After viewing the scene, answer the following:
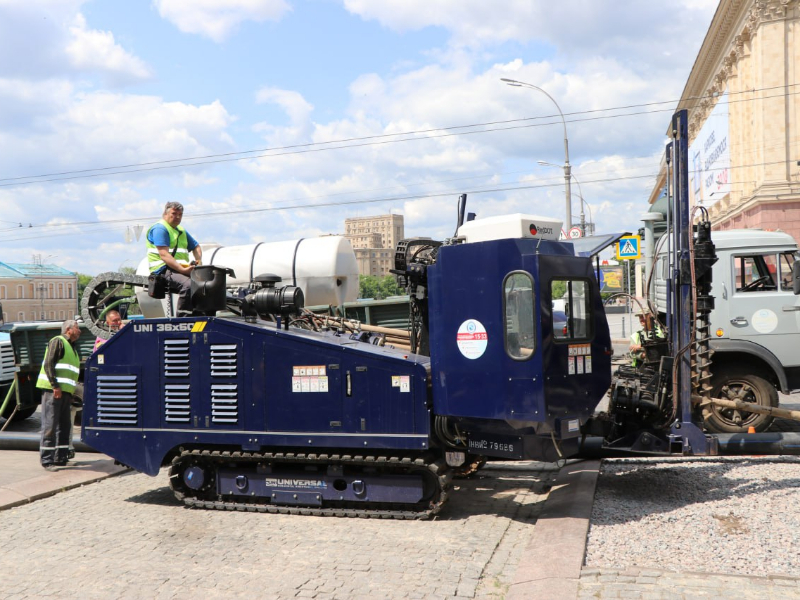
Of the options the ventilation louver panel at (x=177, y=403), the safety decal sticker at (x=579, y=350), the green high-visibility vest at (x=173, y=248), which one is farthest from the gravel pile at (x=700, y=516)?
the green high-visibility vest at (x=173, y=248)

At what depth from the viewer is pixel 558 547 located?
5.69 m

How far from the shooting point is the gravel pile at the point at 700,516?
5.44 meters

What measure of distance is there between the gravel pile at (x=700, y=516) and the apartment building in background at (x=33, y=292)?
285 feet

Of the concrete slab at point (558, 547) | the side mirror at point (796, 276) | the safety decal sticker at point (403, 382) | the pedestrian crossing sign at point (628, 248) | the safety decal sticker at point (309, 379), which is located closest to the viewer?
the concrete slab at point (558, 547)

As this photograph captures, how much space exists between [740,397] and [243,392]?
644cm

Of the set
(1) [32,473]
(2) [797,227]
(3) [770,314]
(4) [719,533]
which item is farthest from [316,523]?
(2) [797,227]

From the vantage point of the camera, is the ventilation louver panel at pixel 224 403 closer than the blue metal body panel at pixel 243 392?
No

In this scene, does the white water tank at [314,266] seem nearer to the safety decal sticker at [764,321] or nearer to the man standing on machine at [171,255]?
the man standing on machine at [171,255]

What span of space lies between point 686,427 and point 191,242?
558 cm

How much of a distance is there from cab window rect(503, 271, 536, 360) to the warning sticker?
0.71 ft

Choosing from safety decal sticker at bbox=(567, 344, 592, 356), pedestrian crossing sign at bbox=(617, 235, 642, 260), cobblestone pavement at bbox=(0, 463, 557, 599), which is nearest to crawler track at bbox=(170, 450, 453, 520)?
cobblestone pavement at bbox=(0, 463, 557, 599)

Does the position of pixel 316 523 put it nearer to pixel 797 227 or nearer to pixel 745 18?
pixel 797 227

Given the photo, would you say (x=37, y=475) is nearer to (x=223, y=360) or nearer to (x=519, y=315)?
(x=223, y=360)

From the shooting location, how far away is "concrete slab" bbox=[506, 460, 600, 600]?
4.96 meters
